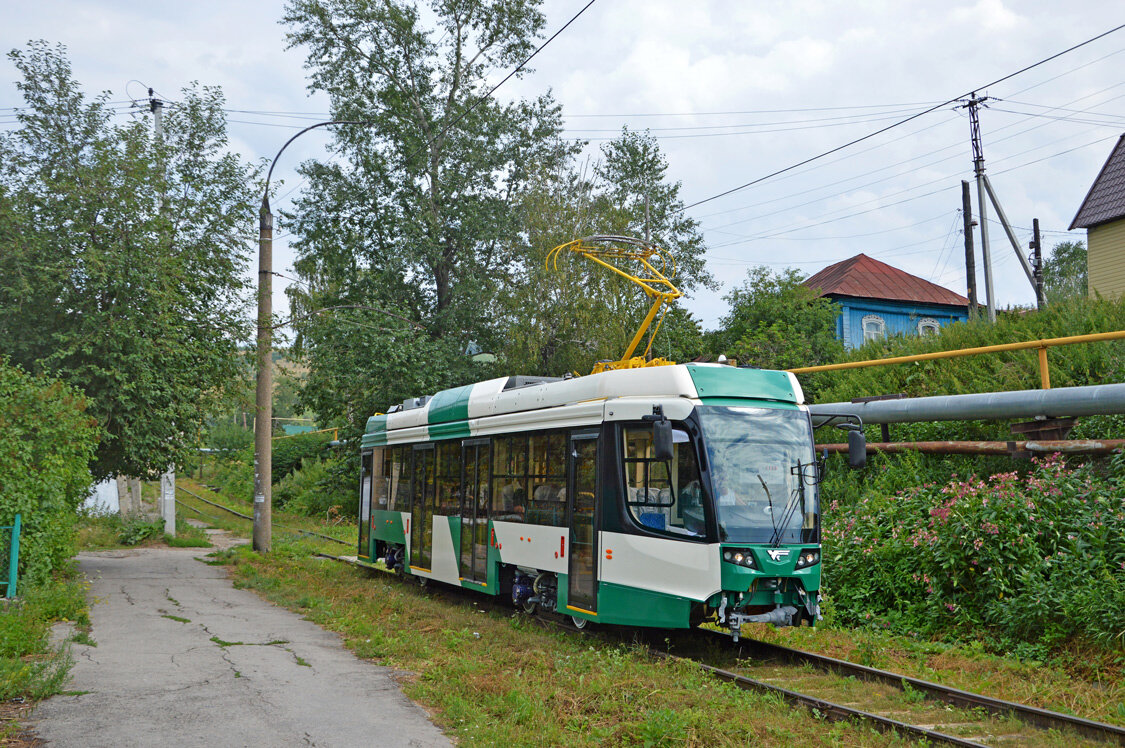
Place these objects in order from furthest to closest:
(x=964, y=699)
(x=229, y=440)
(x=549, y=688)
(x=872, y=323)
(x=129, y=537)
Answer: (x=229, y=440) → (x=872, y=323) → (x=129, y=537) → (x=549, y=688) → (x=964, y=699)

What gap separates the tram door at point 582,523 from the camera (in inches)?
406

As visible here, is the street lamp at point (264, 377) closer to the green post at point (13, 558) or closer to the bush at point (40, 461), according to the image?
the bush at point (40, 461)

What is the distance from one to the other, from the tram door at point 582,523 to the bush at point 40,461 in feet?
25.3

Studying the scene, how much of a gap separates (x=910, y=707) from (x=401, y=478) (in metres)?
10.2

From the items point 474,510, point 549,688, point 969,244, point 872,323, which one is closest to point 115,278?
point 474,510

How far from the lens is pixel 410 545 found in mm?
15305

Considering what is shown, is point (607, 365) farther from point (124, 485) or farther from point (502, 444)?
point (124, 485)

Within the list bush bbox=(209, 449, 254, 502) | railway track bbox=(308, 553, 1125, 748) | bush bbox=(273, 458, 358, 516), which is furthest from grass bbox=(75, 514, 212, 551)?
railway track bbox=(308, 553, 1125, 748)

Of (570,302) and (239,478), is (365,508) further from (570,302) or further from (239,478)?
(239,478)

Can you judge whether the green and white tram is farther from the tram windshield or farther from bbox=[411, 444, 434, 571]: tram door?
bbox=[411, 444, 434, 571]: tram door

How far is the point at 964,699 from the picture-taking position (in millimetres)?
7633

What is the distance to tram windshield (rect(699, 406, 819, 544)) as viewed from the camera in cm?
918

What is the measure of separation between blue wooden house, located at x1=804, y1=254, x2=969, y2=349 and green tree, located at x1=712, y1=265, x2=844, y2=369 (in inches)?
305

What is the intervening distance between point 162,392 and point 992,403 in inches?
565
